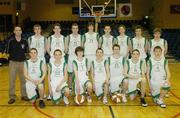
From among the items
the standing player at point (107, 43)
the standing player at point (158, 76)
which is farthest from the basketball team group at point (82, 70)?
the standing player at point (107, 43)

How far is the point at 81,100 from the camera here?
25.6 ft

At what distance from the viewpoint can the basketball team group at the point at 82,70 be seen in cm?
766

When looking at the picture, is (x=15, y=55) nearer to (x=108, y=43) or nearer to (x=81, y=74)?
(x=81, y=74)

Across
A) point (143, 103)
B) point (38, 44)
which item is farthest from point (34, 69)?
point (143, 103)

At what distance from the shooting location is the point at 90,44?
853cm

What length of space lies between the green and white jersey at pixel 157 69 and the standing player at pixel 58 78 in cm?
185

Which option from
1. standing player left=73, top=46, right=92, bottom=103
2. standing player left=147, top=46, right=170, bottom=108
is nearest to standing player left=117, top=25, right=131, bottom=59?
standing player left=147, top=46, right=170, bottom=108

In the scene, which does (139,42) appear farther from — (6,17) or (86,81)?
(6,17)

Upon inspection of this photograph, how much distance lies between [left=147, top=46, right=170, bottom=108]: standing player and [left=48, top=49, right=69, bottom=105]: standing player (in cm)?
184

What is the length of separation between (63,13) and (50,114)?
21.1m

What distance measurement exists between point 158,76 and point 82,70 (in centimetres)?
166

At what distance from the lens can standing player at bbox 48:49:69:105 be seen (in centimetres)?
757

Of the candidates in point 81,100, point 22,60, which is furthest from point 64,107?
point 22,60

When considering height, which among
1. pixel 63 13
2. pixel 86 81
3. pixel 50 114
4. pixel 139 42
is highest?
pixel 63 13
